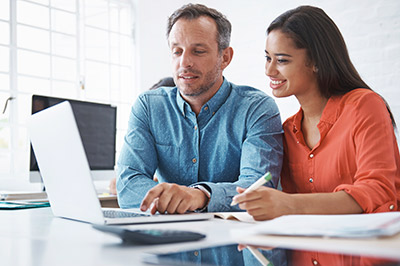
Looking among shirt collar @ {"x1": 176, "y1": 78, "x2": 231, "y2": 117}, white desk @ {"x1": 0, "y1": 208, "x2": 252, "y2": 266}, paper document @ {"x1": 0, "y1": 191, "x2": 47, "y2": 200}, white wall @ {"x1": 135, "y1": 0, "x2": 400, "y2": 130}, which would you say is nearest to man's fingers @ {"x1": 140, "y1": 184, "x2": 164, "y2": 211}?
white desk @ {"x1": 0, "y1": 208, "x2": 252, "y2": 266}

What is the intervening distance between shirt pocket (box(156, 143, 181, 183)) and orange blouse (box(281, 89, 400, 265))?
15.4 inches

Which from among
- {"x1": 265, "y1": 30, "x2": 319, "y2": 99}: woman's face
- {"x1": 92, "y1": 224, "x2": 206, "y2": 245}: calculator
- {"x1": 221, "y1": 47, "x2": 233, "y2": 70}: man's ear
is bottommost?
{"x1": 92, "y1": 224, "x2": 206, "y2": 245}: calculator

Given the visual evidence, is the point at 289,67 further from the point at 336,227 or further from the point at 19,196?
the point at 19,196

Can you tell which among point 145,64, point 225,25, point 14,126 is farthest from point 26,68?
point 225,25

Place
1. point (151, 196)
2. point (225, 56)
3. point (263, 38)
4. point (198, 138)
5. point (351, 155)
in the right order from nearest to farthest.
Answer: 1. point (151, 196)
2. point (351, 155)
3. point (198, 138)
4. point (225, 56)
5. point (263, 38)

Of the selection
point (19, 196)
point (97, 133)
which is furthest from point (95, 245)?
point (97, 133)

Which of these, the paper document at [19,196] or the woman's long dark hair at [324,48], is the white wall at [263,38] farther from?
the paper document at [19,196]

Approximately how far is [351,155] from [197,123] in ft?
1.90

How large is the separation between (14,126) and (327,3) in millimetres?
2641

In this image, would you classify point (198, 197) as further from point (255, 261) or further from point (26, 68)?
point (26, 68)

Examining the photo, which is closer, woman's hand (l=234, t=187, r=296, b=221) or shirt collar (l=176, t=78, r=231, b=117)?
woman's hand (l=234, t=187, r=296, b=221)

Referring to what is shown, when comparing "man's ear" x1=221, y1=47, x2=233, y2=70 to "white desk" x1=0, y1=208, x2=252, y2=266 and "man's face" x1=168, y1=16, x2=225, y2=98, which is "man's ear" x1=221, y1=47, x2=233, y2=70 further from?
"white desk" x1=0, y1=208, x2=252, y2=266

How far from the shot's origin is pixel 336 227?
2.17 feet

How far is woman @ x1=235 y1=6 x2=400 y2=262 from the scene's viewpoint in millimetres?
1278
